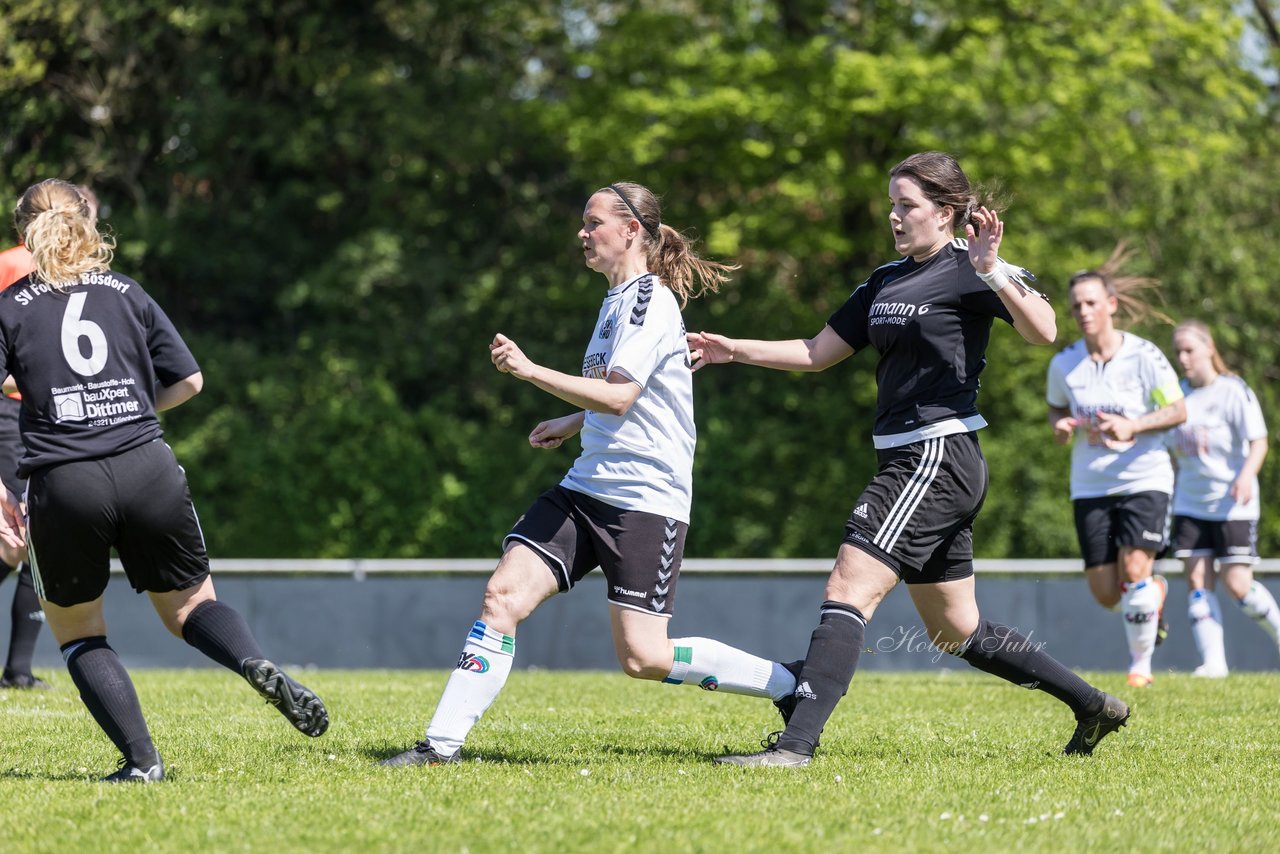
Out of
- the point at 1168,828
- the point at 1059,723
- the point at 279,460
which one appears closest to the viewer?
the point at 1168,828

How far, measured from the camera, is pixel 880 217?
1898 centimetres

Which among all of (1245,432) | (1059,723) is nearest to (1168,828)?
(1059,723)

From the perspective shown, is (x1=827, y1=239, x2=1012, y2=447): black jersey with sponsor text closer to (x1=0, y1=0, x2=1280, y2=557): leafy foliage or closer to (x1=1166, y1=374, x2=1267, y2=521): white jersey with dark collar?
(x1=1166, y1=374, x2=1267, y2=521): white jersey with dark collar

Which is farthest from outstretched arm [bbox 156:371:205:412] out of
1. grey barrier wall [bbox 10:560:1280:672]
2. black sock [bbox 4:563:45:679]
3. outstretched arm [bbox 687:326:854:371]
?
grey barrier wall [bbox 10:560:1280:672]

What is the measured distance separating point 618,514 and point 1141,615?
4891 mm

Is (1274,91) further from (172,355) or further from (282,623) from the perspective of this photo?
(172,355)

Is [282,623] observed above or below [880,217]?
below

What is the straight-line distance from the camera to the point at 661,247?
573 centimetres

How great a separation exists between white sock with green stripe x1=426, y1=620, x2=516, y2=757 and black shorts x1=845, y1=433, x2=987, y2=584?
133 cm

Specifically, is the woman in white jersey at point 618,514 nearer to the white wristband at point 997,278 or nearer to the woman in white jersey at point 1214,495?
the white wristband at point 997,278

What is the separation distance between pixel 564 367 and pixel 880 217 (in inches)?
180

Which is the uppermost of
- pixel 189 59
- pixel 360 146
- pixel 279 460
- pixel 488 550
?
pixel 189 59

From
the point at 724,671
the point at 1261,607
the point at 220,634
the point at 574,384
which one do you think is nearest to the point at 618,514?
the point at 574,384

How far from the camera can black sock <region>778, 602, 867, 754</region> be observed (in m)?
5.32
